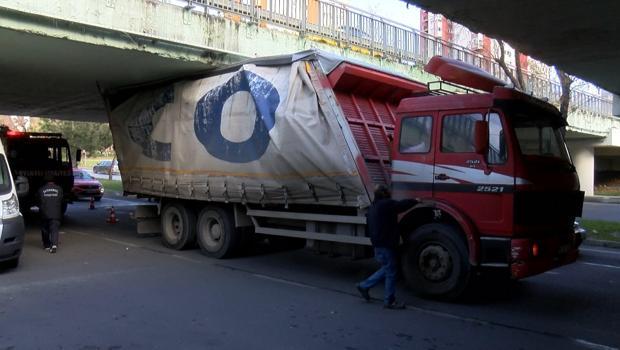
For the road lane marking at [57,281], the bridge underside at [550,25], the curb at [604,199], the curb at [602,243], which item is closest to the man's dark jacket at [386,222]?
the bridge underside at [550,25]

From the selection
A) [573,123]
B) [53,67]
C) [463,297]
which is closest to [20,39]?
[53,67]

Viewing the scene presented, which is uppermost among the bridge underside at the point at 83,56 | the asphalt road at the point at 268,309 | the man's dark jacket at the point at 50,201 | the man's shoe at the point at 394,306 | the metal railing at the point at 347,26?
the metal railing at the point at 347,26

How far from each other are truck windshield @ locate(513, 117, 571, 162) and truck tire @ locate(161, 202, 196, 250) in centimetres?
659

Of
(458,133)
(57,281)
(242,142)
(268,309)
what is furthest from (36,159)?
(458,133)

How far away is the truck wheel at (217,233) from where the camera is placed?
1017 centimetres

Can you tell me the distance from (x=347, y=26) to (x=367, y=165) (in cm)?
720

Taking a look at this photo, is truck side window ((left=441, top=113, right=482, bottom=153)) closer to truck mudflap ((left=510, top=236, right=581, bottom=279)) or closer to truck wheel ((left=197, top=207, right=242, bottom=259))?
truck mudflap ((left=510, top=236, right=581, bottom=279))

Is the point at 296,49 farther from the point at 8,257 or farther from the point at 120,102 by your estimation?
the point at 8,257

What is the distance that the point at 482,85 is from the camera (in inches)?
310

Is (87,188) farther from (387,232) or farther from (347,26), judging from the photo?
(387,232)

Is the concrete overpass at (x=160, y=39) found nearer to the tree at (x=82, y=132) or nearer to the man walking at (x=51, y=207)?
the man walking at (x=51, y=207)

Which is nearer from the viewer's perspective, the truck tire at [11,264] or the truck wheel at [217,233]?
→ the truck tire at [11,264]

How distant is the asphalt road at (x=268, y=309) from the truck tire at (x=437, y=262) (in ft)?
0.69

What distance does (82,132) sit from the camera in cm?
4488
